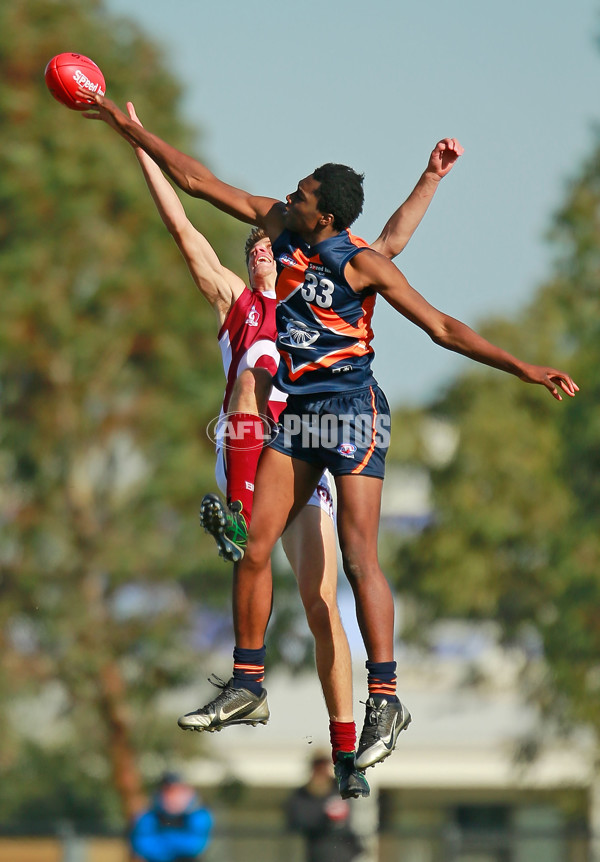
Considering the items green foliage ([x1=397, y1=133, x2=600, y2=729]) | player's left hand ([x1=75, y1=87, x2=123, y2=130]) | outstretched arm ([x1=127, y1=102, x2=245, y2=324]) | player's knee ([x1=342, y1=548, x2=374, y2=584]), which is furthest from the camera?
green foliage ([x1=397, y1=133, x2=600, y2=729])

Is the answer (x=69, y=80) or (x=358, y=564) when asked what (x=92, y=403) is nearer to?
(x=69, y=80)

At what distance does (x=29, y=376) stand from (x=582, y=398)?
935 cm

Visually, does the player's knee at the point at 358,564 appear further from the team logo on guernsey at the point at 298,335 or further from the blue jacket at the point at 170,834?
the blue jacket at the point at 170,834

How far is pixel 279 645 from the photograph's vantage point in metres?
22.4

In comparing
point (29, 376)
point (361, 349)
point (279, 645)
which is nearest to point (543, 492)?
point (279, 645)

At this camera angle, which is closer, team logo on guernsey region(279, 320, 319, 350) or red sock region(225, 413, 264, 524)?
team logo on guernsey region(279, 320, 319, 350)

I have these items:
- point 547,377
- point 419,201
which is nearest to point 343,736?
point 547,377

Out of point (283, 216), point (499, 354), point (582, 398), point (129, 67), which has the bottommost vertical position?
point (499, 354)

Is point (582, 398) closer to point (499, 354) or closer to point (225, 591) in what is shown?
point (225, 591)

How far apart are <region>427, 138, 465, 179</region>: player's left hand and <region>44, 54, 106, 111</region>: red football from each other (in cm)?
181

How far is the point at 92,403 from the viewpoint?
2336 cm

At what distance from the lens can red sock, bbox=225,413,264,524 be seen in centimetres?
704

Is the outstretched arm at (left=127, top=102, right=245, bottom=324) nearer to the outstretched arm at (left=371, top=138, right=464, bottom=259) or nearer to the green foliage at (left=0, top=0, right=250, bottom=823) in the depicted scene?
the outstretched arm at (left=371, top=138, right=464, bottom=259)

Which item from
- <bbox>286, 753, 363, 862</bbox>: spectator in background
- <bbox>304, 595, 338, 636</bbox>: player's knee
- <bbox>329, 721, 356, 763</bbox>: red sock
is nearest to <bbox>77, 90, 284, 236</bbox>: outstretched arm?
<bbox>304, 595, 338, 636</bbox>: player's knee
